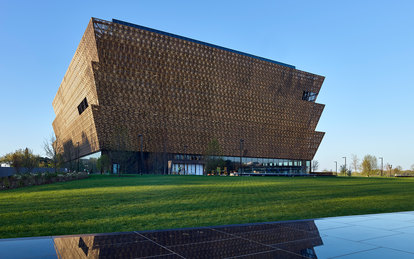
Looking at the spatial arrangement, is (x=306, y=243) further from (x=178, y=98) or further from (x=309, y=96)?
(x=309, y=96)

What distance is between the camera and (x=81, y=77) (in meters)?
73.1

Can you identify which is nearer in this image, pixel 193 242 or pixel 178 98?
pixel 193 242

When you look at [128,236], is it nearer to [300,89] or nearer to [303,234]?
[303,234]

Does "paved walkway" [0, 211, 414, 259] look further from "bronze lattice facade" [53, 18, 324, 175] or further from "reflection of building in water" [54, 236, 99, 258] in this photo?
"bronze lattice facade" [53, 18, 324, 175]

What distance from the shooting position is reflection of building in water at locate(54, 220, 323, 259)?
536cm

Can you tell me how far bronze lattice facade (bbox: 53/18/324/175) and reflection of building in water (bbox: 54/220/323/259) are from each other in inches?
2388

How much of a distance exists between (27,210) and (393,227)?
12.5 meters

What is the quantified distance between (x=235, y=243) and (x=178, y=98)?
69.9m

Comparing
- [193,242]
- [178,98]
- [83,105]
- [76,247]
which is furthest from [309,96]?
[76,247]

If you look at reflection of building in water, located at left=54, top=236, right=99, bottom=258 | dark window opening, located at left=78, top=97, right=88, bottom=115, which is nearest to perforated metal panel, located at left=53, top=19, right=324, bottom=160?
dark window opening, located at left=78, top=97, right=88, bottom=115

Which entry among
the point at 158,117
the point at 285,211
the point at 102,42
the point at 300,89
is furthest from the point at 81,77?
the point at 285,211

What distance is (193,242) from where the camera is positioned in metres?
6.14

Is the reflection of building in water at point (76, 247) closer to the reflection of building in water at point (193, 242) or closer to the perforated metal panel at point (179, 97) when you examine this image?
the reflection of building in water at point (193, 242)

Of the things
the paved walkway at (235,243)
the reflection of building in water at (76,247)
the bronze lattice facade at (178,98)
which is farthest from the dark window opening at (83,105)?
the paved walkway at (235,243)
